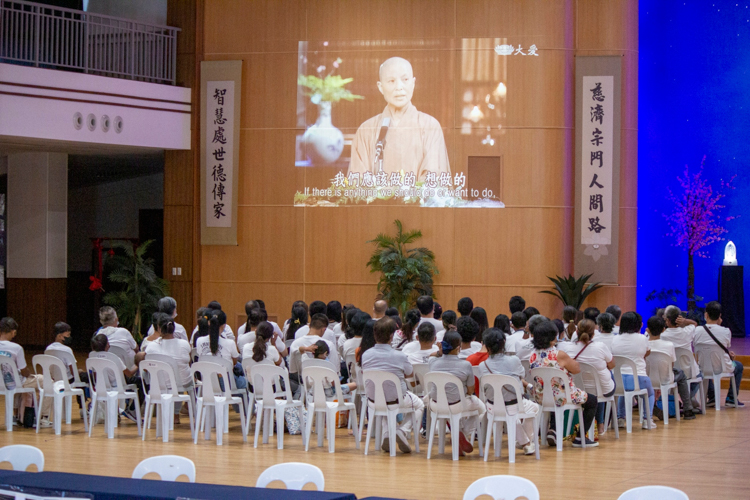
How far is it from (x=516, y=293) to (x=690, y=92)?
18.4 feet

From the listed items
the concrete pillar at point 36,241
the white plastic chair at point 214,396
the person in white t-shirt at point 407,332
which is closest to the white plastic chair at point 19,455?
the white plastic chair at point 214,396

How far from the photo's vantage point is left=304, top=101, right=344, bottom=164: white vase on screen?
13.0m

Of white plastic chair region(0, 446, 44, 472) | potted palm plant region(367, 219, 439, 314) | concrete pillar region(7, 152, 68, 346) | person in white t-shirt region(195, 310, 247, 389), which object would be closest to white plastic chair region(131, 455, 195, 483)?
white plastic chair region(0, 446, 44, 472)

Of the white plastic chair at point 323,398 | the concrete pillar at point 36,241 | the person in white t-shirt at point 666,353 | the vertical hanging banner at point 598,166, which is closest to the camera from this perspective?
the white plastic chair at point 323,398

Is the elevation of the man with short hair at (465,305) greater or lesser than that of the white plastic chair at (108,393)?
greater

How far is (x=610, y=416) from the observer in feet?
28.3

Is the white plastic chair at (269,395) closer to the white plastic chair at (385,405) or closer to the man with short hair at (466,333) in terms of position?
the white plastic chair at (385,405)

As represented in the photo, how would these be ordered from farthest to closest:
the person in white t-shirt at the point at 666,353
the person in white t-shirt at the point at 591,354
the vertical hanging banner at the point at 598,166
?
the vertical hanging banner at the point at 598,166 < the person in white t-shirt at the point at 666,353 < the person in white t-shirt at the point at 591,354

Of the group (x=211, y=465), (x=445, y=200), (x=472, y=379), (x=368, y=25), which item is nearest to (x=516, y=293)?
(x=445, y=200)

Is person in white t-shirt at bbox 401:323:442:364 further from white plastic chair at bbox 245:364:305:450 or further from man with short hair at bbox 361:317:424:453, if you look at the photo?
A: white plastic chair at bbox 245:364:305:450

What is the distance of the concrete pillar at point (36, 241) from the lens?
14.4 meters

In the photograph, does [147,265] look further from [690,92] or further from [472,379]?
[690,92]

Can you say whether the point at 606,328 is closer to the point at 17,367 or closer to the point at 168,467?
the point at 168,467

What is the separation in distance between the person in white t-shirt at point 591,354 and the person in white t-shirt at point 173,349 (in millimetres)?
3561
